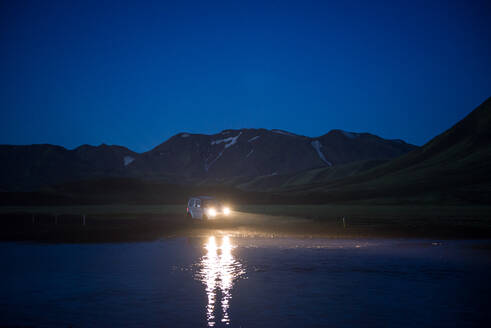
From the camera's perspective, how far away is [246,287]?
15531 millimetres

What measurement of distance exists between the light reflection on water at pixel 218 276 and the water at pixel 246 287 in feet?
0.11

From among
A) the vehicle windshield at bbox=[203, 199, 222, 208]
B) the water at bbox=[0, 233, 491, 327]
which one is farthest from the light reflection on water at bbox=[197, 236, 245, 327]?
the vehicle windshield at bbox=[203, 199, 222, 208]

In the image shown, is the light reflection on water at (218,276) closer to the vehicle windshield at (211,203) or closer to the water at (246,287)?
the water at (246,287)

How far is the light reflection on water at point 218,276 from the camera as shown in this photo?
12.4 meters

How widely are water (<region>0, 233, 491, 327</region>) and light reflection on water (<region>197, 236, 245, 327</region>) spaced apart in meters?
0.03

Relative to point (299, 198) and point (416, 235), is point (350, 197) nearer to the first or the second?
point (299, 198)

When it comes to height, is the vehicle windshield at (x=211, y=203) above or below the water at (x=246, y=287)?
above

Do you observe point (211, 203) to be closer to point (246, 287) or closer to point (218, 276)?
point (218, 276)

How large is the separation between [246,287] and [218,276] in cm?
222

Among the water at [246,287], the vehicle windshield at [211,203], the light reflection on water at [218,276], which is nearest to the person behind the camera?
the water at [246,287]

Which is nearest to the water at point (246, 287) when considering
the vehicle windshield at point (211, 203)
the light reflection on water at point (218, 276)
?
the light reflection on water at point (218, 276)

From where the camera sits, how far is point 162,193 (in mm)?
152000

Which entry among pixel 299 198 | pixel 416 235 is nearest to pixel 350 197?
pixel 299 198

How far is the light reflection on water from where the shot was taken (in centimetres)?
1241
